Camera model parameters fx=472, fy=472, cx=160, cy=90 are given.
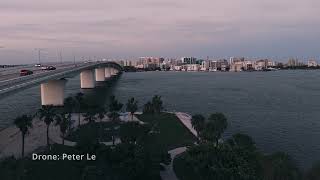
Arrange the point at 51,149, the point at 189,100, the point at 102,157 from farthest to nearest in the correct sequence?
the point at 189,100 → the point at 51,149 → the point at 102,157

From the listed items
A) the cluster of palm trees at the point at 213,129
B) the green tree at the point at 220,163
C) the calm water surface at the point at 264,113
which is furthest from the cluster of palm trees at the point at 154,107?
the green tree at the point at 220,163

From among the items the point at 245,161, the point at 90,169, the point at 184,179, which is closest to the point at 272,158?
the point at 245,161

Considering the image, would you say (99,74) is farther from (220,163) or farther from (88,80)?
(220,163)

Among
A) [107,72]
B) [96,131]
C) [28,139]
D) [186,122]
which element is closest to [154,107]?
[186,122]

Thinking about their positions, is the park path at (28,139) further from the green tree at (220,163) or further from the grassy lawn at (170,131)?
the green tree at (220,163)

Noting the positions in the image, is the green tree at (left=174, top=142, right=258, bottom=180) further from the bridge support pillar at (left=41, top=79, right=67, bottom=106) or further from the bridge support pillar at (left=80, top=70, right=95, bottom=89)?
the bridge support pillar at (left=80, top=70, right=95, bottom=89)

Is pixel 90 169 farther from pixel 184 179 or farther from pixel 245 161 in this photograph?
pixel 245 161
